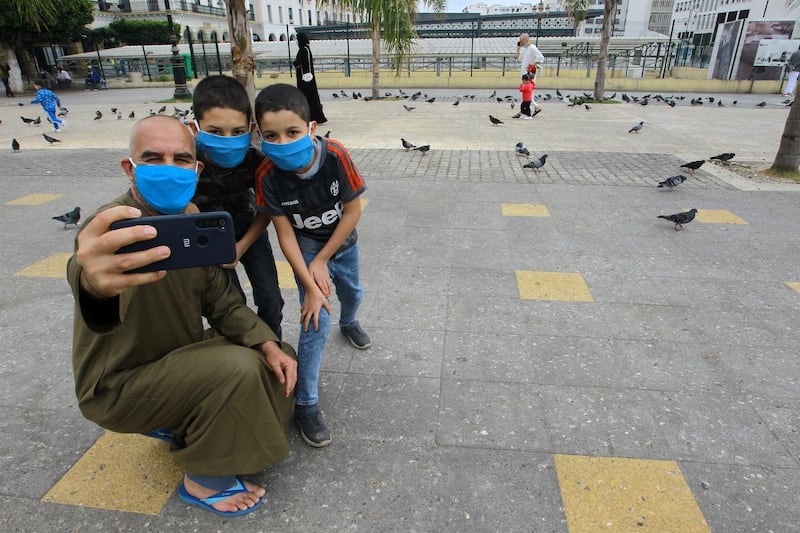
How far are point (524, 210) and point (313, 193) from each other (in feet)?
14.3

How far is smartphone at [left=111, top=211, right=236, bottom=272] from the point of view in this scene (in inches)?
57.1

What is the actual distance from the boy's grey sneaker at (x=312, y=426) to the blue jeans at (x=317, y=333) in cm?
4

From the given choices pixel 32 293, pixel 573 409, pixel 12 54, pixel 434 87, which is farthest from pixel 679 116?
pixel 12 54

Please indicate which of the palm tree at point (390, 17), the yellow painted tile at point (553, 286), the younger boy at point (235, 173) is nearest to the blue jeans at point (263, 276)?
the younger boy at point (235, 173)

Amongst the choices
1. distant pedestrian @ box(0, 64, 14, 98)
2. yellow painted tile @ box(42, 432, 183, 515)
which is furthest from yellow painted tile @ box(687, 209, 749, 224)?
distant pedestrian @ box(0, 64, 14, 98)

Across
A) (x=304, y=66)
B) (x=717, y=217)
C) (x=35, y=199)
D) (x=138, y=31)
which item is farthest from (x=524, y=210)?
(x=138, y=31)

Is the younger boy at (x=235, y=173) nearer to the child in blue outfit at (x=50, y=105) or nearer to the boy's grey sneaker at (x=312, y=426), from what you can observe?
the boy's grey sneaker at (x=312, y=426)

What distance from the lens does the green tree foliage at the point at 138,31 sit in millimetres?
42031

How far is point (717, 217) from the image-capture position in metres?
6.11

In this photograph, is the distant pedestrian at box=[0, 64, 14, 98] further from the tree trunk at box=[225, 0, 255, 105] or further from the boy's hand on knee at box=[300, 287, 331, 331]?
the boy's hand on knee at box=[300, 287, 331, 331]

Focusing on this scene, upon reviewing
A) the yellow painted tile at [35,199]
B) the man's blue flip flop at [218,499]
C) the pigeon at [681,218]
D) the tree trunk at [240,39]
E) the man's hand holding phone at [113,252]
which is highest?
the tree trunk at [240,39]

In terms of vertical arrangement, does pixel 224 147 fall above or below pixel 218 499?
above

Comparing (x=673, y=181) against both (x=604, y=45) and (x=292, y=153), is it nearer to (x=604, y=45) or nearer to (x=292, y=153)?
(x=292, y=153)

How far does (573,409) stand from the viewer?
2.87m
